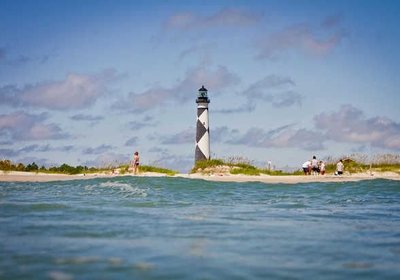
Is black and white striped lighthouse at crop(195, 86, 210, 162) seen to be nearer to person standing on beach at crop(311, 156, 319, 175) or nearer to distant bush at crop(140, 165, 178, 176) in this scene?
distant bush at crop(140, 165, 178, 176)

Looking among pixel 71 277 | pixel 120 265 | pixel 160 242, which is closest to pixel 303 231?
pixel 160 242

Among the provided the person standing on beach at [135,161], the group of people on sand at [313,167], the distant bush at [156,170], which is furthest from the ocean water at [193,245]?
the group of people on sand at [313,167]

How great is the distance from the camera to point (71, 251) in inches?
213

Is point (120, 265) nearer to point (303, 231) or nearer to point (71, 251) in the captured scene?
point (71, 251)

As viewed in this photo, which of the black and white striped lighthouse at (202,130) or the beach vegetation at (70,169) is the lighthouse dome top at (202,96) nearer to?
the black and white striped lighthouse at (202,130)

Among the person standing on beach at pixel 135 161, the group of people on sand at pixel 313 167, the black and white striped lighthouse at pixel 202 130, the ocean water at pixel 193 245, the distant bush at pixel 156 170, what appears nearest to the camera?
the ocean water at pixel 193 245

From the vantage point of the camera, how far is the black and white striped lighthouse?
120 ft

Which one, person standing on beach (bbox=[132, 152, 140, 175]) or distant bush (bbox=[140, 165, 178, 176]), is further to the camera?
distant bush (bbox=[140, 165, 178, 176])

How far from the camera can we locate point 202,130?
37062 millimetres

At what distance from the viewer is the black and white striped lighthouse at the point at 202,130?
36.7 meters

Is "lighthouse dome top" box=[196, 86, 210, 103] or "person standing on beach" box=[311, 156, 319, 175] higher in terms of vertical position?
"lighthouse dome top" box=[196, 86, 210, 103]

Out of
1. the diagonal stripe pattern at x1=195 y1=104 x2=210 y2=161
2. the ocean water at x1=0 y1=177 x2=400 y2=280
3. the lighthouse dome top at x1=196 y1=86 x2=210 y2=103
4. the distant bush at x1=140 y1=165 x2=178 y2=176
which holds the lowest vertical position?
the ocean water at x1=0 y1=177 x2=400 y2=280

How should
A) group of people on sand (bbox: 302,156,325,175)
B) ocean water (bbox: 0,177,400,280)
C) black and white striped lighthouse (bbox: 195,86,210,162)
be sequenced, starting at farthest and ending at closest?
black and white striped lighthouse (bbox: 195,86,210,162) → group of people on sand (bbox: 302,156,325,175) → ocean water (bbox: 0,177,400,280)

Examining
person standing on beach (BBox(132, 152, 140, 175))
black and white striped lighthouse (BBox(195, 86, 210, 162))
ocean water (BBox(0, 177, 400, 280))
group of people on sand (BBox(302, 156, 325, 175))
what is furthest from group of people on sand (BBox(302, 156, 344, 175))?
ocean water (BBox(0, 177, 400, 280))
